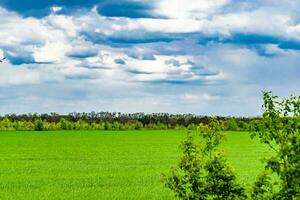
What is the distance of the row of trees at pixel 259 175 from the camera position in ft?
31.7

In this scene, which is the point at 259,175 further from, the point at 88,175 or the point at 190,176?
the point at 88,175

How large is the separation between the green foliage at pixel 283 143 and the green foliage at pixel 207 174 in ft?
1.46

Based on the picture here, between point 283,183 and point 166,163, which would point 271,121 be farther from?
point 166,163

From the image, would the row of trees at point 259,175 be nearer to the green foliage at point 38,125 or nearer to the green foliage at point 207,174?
the green foliage at point 207,174

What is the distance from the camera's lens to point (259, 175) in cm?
989

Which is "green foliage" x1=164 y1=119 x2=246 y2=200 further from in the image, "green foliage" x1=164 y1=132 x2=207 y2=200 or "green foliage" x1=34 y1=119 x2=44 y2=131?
"green foliage" x1=34 y1=119 x2=44 y2=131

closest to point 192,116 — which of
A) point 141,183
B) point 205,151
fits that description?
point 141,183

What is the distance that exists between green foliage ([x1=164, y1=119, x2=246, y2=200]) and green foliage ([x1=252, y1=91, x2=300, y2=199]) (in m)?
0.45

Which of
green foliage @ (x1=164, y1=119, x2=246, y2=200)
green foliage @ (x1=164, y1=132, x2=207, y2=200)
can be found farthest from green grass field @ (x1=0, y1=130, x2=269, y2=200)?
green foliage @ (x1=164, y1=132, x2=207, y2=200)

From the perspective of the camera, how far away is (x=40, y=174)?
27.5 meters

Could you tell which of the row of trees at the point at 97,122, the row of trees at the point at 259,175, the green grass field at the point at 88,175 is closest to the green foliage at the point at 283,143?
the row of trees at the point at 259,175

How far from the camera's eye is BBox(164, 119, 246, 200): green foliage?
32.8 feet

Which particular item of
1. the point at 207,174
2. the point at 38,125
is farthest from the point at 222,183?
the point at 38,125

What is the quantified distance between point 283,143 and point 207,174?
1.28 m
